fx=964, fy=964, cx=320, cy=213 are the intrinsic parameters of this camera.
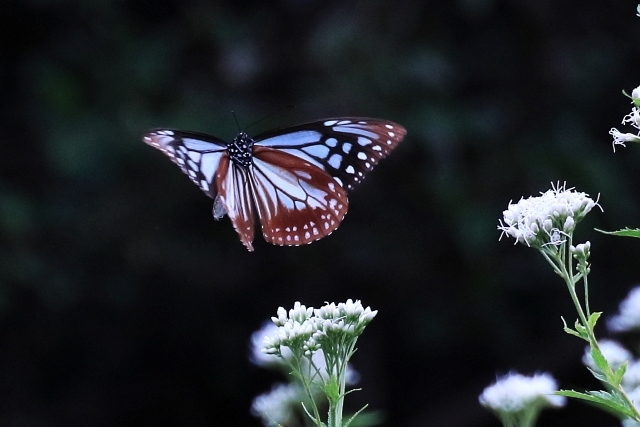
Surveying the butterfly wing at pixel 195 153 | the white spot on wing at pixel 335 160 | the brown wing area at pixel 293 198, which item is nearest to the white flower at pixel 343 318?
the brown wing area at pixel 293 198

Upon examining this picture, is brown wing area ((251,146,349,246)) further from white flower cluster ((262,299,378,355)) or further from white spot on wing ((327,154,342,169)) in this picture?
white flower cluster ((262,299,378,355))

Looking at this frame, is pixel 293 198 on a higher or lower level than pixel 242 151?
lower

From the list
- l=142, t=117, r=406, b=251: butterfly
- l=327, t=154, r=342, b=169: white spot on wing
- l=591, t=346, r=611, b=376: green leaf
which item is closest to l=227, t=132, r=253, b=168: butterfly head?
l=142, t=117, r=406, b=251: butterfly

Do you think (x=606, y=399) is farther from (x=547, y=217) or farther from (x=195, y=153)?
(x=195, y=153)

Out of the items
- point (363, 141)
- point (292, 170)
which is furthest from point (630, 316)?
point (292, 170)

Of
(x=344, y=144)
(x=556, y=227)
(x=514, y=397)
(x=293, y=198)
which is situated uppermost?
(x=344, y=144)

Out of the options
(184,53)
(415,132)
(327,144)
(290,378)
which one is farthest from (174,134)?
(184,53)

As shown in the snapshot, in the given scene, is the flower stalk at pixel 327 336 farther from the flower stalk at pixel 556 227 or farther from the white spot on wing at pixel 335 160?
the white spot on wing at pixel 335 160
